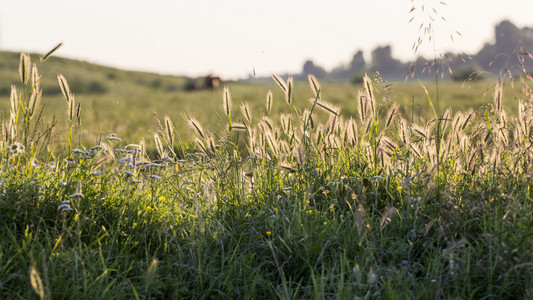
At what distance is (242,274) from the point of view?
8.33 feet

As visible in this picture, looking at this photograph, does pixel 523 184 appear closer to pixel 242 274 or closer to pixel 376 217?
pixel 376 217

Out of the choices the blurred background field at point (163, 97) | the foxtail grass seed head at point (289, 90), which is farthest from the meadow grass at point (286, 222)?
the blurred background field at point (163, 97)

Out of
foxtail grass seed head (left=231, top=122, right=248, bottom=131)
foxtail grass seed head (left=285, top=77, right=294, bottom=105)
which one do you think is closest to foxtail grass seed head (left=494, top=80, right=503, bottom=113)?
foxtail grass seed head (left=285, top=77, right=294, bottom=105)

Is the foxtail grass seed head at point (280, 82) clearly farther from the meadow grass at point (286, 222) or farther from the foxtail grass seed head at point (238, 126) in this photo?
the foxtail grass seed head at point (238, 126)

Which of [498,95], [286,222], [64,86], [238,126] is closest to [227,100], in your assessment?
[238,126]

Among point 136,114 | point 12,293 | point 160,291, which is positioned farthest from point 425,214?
point 136,114

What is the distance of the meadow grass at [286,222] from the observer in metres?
2.29

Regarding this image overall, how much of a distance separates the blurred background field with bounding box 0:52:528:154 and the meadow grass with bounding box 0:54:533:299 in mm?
280

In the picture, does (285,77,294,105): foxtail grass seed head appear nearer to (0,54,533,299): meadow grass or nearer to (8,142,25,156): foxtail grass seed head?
(0,54,533,299): meadow grass

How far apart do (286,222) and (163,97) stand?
18257 millimetres

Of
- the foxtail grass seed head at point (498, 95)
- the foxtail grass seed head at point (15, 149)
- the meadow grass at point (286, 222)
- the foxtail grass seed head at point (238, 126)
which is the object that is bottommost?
the meadow grass at point (286, 222)

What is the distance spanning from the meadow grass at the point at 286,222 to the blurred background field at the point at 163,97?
0.92ft

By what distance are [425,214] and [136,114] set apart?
38.2 feet

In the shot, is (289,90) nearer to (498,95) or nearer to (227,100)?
(227,100)
